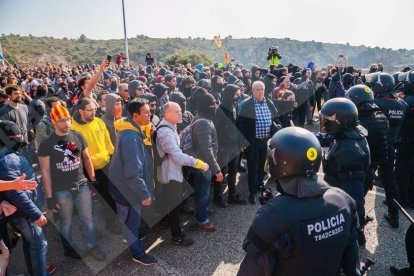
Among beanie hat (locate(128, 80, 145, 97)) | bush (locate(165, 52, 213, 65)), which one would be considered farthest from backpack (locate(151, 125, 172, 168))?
bush (locate(165, 52, 213, 65))

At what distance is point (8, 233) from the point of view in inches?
133

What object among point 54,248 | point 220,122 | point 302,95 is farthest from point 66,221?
point 302,95

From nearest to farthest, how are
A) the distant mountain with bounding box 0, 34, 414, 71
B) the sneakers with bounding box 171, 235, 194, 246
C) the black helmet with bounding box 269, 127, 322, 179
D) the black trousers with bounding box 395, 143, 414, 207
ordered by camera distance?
the black helmet with bounding box 269, 127, 322, 179 → the sneakers with bounding box 171, 235, 194, 246 → the black trousers with bounding box 395, 143, 414, 207 → the distant mountain with bounding box 0, 34, 414, 71

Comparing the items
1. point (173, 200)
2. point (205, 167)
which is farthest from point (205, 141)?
point (173, 200)

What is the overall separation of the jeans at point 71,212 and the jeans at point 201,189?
150 cm

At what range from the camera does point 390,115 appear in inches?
181

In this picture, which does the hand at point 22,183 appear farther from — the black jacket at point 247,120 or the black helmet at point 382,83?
the black helmet at point 382,83

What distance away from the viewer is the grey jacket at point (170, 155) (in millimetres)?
4051

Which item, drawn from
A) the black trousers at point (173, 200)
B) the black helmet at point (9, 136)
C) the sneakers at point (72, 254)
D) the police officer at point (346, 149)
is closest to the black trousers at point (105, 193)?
the sneakers at point (72, 254)

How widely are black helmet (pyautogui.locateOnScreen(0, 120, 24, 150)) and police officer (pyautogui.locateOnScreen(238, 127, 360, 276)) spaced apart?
2652 millimetres

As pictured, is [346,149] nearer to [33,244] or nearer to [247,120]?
[247,120]

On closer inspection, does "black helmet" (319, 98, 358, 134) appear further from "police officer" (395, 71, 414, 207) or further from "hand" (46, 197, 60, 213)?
"hand" (46, 197, 60, 213)

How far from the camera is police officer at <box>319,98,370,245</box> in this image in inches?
129

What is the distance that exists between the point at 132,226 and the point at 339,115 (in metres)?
2.77
